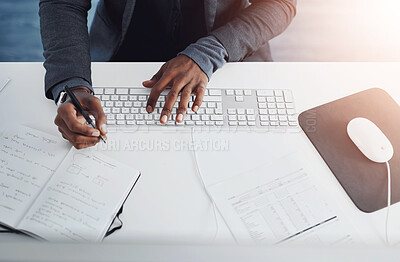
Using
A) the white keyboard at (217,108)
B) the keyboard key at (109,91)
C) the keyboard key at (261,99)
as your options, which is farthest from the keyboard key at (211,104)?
the keyboard key at (109,91)

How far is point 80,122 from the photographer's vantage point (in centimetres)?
75

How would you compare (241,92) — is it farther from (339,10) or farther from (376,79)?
(339,10)

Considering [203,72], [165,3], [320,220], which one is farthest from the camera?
[165,3]

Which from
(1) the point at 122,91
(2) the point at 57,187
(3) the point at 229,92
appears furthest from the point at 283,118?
(2) the point at 57,187

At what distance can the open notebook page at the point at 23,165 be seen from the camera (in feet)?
2.13

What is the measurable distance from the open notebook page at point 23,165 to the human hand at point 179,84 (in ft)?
0.74

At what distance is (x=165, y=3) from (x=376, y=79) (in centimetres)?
61

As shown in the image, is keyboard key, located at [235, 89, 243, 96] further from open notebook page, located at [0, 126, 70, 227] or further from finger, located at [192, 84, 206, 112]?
open notebook page, located at [0, 126, 70, 227]

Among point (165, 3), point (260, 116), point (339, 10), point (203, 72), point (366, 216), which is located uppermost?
point (339, 10)

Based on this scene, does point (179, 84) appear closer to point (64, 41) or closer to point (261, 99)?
point (261, 99)

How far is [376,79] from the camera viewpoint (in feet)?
Answer: 2.97

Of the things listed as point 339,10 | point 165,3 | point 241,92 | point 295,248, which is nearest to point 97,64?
point 165,3

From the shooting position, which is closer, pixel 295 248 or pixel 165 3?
pixel 295 248

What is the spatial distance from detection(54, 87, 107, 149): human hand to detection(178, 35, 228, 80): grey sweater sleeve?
27cm
